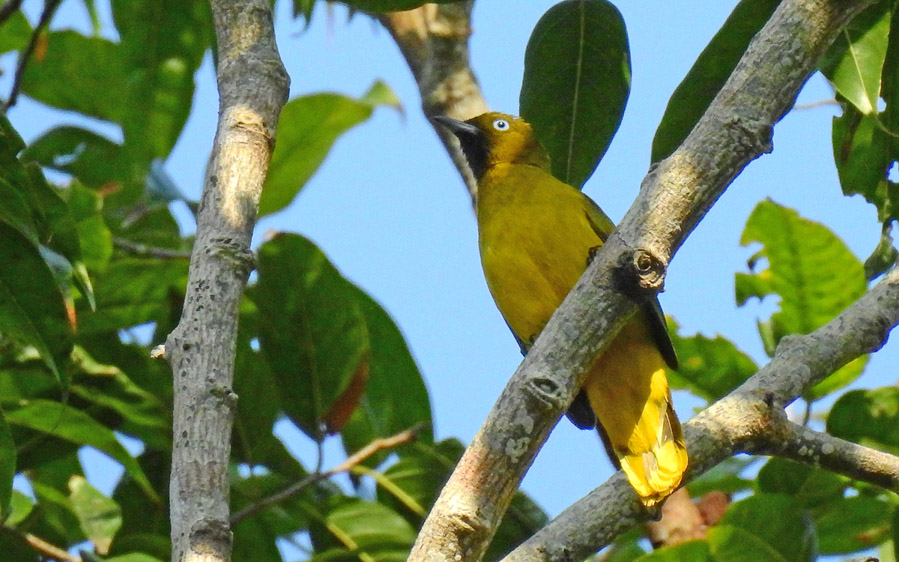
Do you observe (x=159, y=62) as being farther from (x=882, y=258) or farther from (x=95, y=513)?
Answer: (x=882, y=258)

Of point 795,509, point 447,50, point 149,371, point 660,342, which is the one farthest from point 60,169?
point 795,509

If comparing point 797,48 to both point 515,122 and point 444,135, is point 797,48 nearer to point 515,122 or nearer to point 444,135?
point 444,135

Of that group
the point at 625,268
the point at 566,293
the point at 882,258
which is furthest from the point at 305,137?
the point at 625,268

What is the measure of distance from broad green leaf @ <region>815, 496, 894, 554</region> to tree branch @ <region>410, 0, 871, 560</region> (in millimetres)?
1657

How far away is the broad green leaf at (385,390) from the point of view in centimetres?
391

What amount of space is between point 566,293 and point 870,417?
40.6 inches

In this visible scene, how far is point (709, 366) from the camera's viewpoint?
4098 millimetres

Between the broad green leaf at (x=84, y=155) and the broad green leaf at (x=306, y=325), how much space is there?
1.62 meters

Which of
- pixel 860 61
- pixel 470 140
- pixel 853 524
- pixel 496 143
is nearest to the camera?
pixel 860 61

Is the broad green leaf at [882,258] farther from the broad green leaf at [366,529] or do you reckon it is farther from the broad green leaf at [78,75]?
the broad green leaf at [78,75]

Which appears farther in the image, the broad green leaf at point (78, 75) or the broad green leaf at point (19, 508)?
the broad green leaf at point (78, 75)

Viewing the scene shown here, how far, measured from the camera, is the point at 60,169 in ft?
17.0

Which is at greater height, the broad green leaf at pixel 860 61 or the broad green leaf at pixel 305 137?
the broad green leaf at pixel 305 137

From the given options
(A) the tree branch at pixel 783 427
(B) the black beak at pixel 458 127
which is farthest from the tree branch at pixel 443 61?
(A) the tree branch at pixel 783 427
